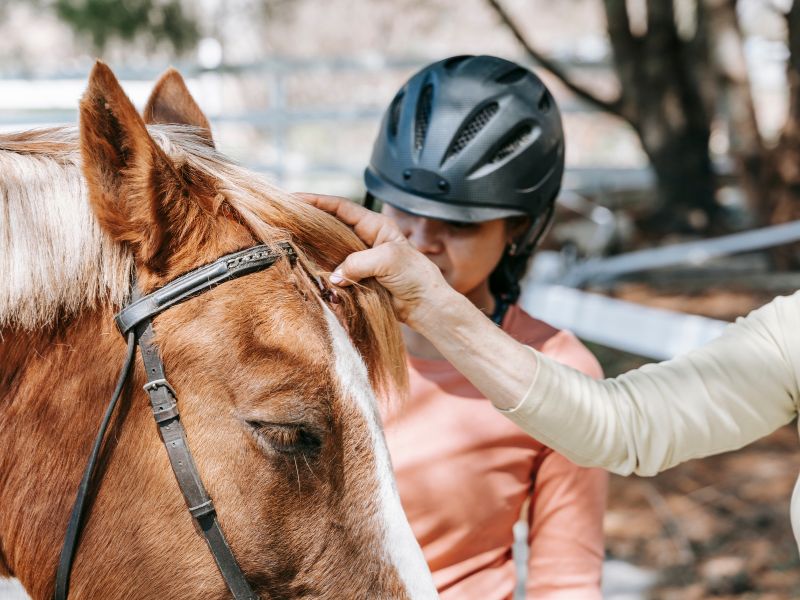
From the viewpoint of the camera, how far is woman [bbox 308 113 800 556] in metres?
1.47

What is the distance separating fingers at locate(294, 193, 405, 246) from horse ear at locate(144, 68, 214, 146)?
36 centimetres

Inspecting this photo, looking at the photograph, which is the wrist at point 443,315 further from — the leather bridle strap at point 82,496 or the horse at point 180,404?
the leather bridle strap at point 82,496

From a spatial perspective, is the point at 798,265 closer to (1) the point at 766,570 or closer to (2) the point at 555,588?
(1) the point at 766,570

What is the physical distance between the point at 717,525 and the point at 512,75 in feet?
9.09

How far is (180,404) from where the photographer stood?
127 cm

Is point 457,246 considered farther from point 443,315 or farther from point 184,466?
point 184,466

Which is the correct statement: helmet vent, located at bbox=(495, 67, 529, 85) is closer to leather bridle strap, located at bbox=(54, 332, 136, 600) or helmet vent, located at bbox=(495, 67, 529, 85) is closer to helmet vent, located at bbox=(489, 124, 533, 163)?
helmet vent, located at bbox=(489, 124, 533, 163)

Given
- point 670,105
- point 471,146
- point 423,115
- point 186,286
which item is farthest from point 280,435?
point 670,105

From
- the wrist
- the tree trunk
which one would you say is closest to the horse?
the wrist

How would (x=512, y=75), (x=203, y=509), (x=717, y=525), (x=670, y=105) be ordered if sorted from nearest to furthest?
(x=203, y=509), (x=512, y=75), (x=717, y=525), (x=670, y=105)

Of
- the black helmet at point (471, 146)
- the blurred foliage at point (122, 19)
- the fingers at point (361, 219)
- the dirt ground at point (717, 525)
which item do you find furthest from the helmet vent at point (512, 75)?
the blurred foliage at point (122, 19)

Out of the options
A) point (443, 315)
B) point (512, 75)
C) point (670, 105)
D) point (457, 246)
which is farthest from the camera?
point (670, 105)

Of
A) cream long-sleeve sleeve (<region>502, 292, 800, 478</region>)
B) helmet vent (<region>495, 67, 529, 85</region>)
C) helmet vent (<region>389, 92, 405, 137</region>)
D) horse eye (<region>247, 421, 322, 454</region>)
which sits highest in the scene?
helmet vent (<region>495, 67, 529, 85</region>)

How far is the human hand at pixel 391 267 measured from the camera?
1.38 metres
